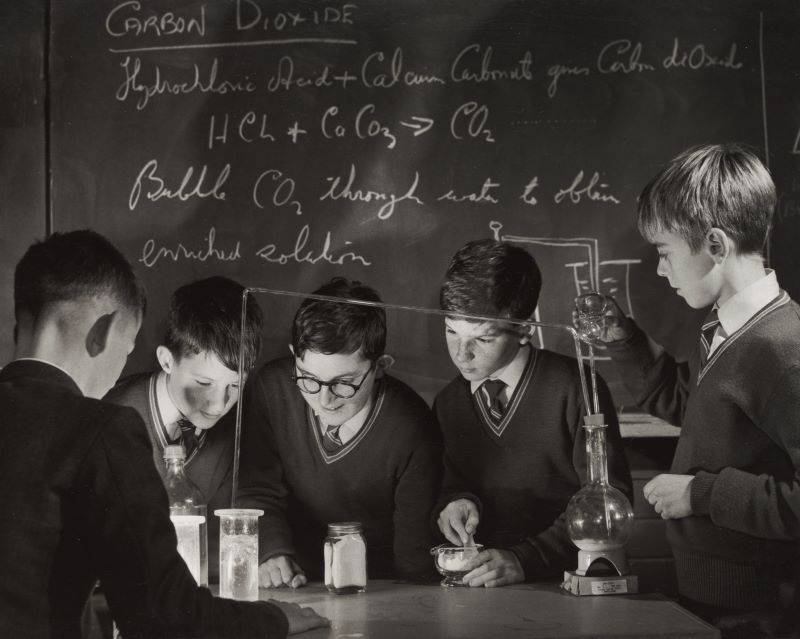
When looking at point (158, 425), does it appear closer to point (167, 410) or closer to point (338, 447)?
point (167, 410)

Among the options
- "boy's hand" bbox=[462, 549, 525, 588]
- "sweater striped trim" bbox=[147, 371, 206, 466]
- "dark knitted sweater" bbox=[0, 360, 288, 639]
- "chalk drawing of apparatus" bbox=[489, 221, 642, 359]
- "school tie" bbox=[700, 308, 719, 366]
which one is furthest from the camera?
"chalk drawing of apparatus" bbox=[489, 221, 642, 359]

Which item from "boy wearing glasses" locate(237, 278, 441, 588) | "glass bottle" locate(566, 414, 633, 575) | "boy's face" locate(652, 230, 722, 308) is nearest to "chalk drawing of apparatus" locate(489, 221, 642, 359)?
"boy's face" locate(652, 230, 722, 308)

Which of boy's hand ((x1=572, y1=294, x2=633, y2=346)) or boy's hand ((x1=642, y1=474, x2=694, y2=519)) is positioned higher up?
boy's hand ((x1=572, y1=294, x2=633, y2=346))

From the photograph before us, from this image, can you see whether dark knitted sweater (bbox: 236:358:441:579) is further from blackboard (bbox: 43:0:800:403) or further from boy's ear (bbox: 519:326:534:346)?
boy's ear (bbox: 519:326:534:346)

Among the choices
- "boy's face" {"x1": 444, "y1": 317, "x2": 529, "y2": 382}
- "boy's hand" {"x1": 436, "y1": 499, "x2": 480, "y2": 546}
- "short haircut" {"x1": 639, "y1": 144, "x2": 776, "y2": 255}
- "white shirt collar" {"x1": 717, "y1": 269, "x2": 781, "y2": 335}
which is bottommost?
"boy's hand" {"x1": 436, "y1": 499, "x2": 480, "y2": 546}

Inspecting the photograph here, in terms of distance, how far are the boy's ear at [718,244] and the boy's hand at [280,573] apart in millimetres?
1024

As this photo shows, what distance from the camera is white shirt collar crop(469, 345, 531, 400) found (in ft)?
6.92

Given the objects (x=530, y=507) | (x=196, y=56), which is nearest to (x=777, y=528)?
(x=530, y=507)

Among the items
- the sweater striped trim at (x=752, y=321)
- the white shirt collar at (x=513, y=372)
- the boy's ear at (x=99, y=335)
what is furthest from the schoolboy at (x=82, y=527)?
the sweater striped trim at (x=752, y=321)

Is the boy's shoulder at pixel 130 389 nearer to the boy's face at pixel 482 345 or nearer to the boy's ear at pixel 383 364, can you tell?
the boy's ear at pixel 383 364

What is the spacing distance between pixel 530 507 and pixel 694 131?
943 millimetres

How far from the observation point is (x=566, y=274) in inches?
86.2

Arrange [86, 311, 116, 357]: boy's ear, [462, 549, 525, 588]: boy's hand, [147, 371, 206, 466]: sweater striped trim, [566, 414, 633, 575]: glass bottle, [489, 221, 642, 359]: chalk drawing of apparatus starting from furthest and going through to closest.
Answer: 1. [489, 221, 642, 359]: chalk drawing of apparatus
2. [147, 371, 206, 466]: sweater striped trim
3. [462, 549, 525, 588]: boy's hand
4. [566, 414, 633, 575]: glass bottle
5. [86, 311, 116, 357]: boy's ear

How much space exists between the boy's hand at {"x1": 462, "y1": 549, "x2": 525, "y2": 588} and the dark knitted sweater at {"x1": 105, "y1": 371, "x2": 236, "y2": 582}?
576 mm
